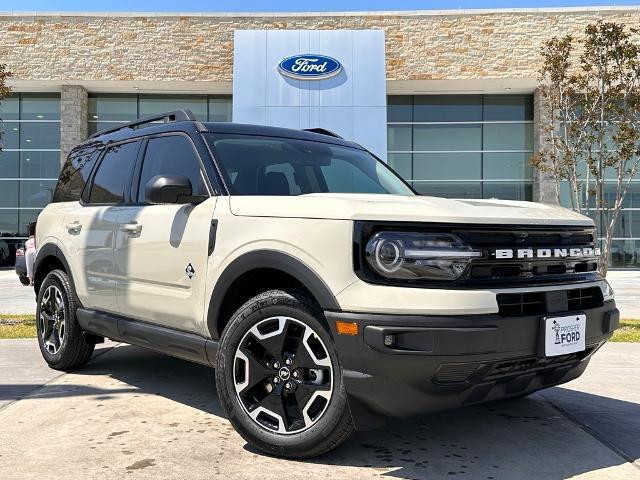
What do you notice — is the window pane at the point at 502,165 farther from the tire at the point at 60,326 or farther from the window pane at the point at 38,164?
the tire at the point at 60,326

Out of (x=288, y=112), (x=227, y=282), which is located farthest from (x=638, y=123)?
(x=288, y=112)

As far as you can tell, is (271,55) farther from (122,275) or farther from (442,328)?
(442,328)

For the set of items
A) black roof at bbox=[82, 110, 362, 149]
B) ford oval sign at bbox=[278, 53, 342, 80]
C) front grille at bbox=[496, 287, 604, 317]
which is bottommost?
front grille at bbox=[496, 287, 604, 317]

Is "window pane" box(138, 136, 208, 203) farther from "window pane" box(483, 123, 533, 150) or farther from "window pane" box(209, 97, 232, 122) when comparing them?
"window pane" box(483, 123, 533, 150)

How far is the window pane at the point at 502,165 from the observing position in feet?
79.1

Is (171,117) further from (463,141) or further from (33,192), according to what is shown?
(33,192)

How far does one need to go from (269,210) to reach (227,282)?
1.48 ft

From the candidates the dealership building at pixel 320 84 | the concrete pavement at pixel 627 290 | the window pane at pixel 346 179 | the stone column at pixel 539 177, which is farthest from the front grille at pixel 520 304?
the stone column at pixel 539 177

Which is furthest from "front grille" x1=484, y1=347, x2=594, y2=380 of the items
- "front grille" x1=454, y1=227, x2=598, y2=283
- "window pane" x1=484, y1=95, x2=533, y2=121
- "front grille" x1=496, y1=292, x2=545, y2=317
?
"window pane" x1=484, y1=95, x2=533, y2=121

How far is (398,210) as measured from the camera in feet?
8.68

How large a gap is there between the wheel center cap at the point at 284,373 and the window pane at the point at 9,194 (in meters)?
24.6

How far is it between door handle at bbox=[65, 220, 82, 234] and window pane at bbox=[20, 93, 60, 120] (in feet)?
72.8

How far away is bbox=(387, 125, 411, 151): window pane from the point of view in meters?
24.3

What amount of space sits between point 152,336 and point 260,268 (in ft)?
3.56
